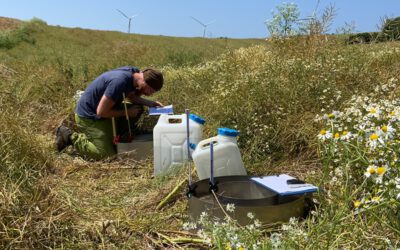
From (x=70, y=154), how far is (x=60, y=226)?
1953 millimetres

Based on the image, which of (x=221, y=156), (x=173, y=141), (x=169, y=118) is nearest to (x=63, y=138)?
(x=169, y=118)

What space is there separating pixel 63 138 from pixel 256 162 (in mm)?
1931

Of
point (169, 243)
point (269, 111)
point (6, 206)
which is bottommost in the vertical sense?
point (169, 243)

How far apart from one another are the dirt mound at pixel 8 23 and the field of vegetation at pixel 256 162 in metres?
20.9

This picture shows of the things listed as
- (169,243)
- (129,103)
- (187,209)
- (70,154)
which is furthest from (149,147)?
(169,243)

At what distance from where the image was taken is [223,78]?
15.1 feet

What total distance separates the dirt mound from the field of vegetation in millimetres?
20885

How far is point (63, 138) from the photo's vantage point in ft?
13.5

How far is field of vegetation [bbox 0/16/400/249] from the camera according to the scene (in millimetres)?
1823

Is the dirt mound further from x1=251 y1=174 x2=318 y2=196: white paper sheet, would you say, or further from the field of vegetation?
x1=251 y1=174 x2=318 y2=196: white paper sheet

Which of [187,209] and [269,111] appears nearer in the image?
[187,209]

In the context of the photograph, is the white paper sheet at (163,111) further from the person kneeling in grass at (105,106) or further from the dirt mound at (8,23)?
the dirt mound at (8,23)

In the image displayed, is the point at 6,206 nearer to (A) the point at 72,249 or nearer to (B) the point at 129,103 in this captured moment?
(A) the point at 72,249

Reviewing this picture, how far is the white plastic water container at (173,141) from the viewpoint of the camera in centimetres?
336
